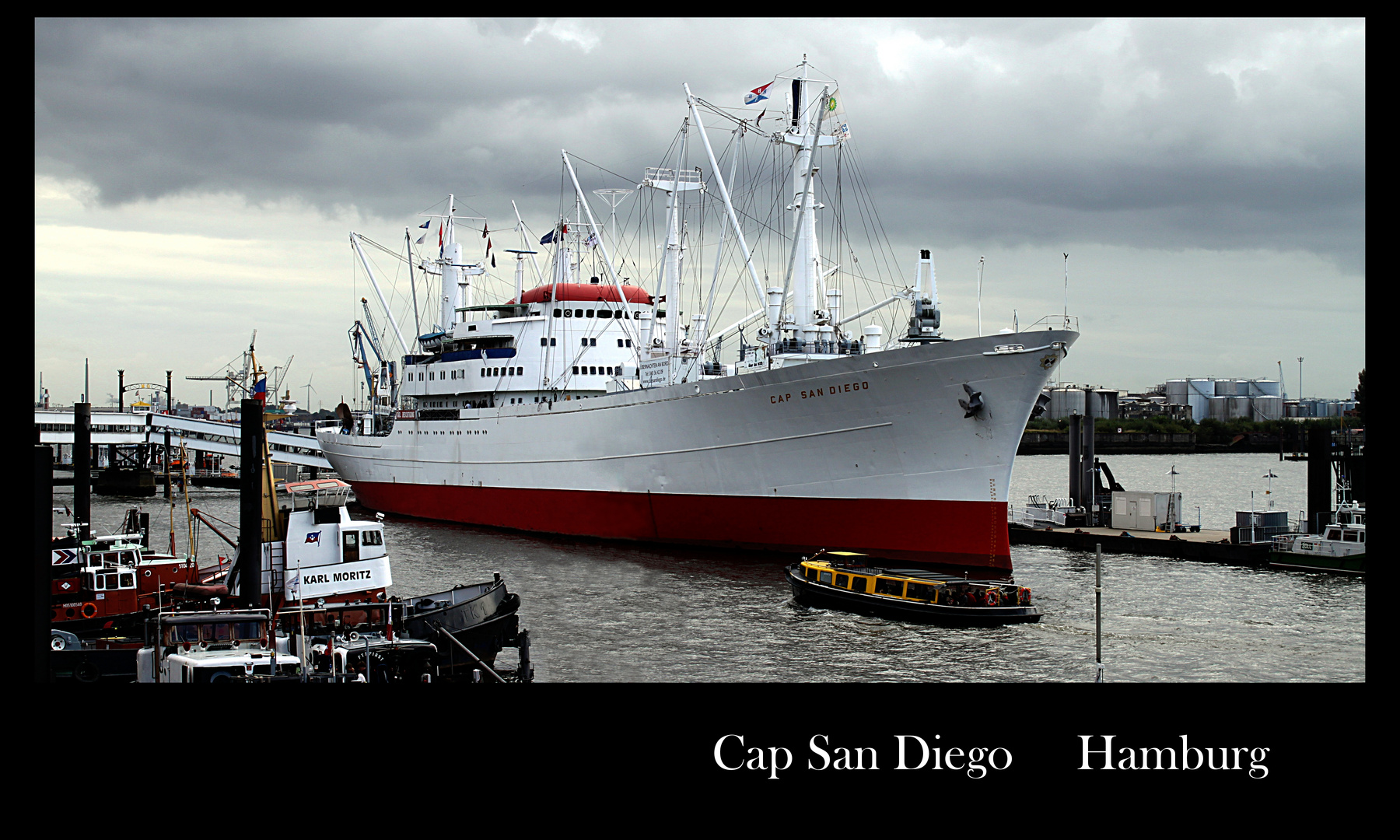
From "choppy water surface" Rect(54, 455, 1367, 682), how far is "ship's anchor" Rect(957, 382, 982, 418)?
4.02m

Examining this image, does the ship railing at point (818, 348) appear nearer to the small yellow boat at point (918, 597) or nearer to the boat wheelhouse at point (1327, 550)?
the small yellow boat at point (918, 597)

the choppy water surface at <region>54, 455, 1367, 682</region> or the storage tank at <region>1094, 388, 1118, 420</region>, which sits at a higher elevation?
the storage tank at <region>1094, 388, 1118, 420</region>

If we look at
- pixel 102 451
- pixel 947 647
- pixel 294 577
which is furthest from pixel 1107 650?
pixel 102 451

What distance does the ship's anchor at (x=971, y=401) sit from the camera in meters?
21.1

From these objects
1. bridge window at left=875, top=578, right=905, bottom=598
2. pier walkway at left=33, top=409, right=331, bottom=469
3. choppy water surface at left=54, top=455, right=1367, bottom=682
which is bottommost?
choppy water surface at left=54, top=455, right=1367, bottom=682

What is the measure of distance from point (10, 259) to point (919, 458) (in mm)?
19762

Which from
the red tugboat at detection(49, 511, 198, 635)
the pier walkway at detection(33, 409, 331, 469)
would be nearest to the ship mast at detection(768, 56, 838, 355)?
the red tugboat at detection(49, 511, 198, 635)

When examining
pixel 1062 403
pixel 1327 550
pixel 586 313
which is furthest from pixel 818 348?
pixel 1062 403

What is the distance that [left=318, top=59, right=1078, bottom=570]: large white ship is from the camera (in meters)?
21.6

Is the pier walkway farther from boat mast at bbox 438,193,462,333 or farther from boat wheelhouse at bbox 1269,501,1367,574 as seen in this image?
boat wheelhouse at bbox 1269,501,1367,574

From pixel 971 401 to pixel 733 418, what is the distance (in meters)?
5.97

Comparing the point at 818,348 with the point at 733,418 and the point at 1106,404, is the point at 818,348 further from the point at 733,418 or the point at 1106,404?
the point at 1106,404
